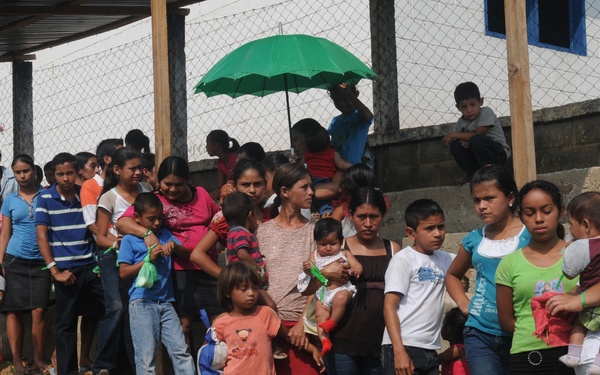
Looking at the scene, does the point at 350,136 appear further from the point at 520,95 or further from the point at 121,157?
the point at 520,95

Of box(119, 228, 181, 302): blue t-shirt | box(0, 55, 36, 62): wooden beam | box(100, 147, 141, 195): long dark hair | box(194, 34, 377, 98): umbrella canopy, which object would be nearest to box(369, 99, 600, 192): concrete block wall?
box(194, 34, 377, 98): umbrella canopy

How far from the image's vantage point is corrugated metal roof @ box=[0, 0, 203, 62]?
10.1 metres

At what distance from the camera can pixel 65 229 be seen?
7.90m

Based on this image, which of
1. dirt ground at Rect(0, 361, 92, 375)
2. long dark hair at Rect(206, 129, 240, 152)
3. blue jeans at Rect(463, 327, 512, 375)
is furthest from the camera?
long dark hair at Rect(206, 129, 240, 152)

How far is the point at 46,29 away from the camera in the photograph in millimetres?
11227

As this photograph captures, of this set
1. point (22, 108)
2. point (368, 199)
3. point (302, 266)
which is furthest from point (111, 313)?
point (22, 108)

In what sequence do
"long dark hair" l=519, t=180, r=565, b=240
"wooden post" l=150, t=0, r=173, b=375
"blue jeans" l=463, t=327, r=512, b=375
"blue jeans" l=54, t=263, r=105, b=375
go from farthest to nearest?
"blue jeans" l=54, t=263, r=105, b=375, "wooden post" l=150, t=0, r=173, b=375, "blue jeans" l=463, t=327, r=512, b=375, "long dark hair" l=519, t=180, r=565, b=240

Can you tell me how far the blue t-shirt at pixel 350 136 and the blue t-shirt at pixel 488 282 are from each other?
9.71 ft

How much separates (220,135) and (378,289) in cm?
370

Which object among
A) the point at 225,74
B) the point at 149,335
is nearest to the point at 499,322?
the point at 149,335

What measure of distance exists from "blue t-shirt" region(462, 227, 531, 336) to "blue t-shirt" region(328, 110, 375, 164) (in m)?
2.96

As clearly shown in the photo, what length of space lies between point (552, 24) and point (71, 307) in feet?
22.5

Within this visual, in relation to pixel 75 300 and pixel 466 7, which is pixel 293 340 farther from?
pixel 466 7

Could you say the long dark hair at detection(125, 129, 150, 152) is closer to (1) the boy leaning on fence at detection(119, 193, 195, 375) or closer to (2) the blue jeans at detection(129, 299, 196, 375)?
(1) the boy leaning on fence at detection(119, 193, 195, 375)
